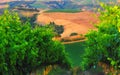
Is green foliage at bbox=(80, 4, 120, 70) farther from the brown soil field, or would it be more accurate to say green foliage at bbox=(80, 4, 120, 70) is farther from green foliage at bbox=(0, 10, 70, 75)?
the brown soil field

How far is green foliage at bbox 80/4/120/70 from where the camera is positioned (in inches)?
984

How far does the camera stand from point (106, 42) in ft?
84.7

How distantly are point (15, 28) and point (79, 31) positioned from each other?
185 feet

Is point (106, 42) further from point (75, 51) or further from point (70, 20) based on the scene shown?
point (70, 20)

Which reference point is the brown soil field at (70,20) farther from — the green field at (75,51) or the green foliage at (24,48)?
the green foliage at (24,48)

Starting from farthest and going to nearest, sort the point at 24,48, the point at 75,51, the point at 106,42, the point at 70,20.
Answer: the point at 70,20
the point at 75,51
the point at 106,42
the point at 24,48

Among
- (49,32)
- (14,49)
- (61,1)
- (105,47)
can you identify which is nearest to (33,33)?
(49,32)

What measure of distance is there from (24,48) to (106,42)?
565cm

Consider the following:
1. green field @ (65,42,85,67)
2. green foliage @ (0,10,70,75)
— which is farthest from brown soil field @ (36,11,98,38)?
green foliage @ (0,10,70,75)

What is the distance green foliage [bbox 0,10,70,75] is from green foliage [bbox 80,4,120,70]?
2273 millimetres

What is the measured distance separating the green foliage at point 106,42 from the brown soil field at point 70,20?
2034 inches

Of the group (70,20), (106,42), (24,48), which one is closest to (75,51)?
(106,42)

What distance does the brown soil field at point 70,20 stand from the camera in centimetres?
8549

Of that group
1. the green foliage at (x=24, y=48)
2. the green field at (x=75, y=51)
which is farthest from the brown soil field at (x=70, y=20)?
the green foliage at (x=24, y=48)
